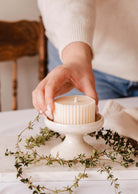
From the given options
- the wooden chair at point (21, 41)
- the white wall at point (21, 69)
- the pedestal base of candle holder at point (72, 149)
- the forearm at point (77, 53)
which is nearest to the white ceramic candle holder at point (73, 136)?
the pedestal base of candle holder at point (72, 149)

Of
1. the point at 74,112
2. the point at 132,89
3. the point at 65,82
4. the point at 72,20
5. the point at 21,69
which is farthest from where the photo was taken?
the point at 21,69

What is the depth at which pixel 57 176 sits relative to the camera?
534 mm

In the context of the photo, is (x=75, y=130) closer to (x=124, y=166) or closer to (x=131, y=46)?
(x=124, y=166)

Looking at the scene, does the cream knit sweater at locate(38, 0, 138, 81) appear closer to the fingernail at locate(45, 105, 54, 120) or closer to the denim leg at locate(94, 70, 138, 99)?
the denim leg at locate(94, 70, 138, 99)

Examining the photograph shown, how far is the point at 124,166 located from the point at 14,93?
162 centimetres

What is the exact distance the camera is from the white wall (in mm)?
2104

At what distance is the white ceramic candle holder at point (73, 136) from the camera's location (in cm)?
54

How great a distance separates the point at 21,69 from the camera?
2.22 metres

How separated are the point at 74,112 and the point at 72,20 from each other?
1.49 feet

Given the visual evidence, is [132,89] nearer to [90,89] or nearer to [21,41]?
[90,89]

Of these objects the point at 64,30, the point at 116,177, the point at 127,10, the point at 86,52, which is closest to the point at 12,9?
the point at 127,10

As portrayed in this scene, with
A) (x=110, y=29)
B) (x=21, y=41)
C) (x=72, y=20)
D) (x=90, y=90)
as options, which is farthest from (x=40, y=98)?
(x=21, y=41)

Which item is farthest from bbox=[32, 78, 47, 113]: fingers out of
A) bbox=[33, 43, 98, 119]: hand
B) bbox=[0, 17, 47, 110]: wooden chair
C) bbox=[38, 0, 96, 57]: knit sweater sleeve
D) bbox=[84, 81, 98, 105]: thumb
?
bbox=[0, 17, 47, 110]: wooden chair

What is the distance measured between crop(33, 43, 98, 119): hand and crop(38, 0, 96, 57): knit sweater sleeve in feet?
0.23
